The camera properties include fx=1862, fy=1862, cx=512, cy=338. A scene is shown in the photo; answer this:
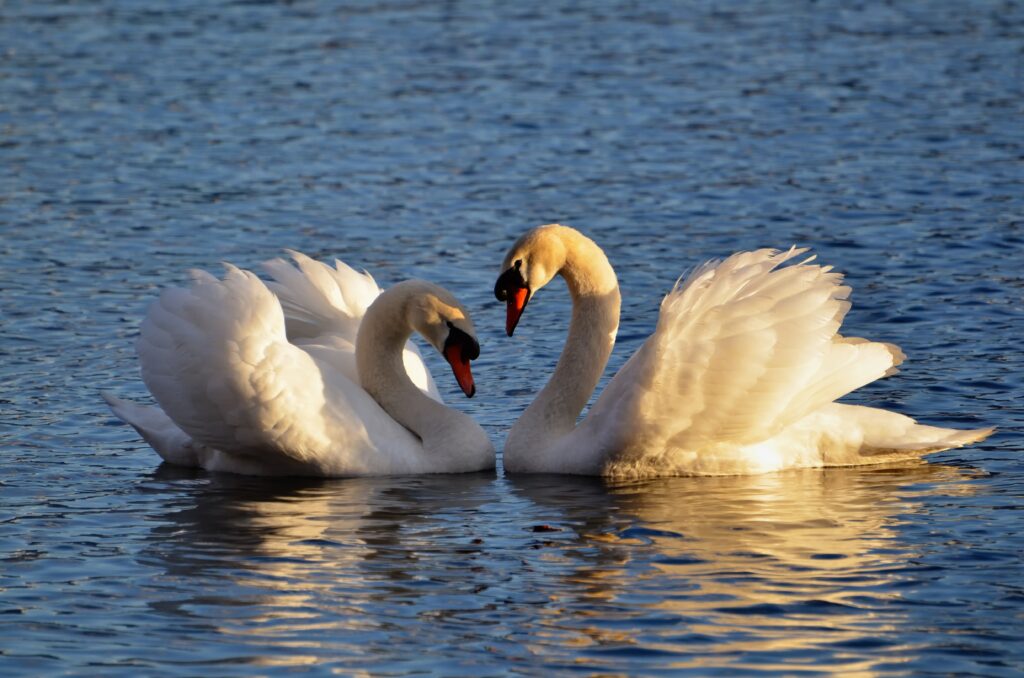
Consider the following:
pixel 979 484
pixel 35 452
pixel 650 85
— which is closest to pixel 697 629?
pixel 979 484

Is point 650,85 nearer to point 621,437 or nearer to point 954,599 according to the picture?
point 621,437

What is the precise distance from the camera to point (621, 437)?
397 inches

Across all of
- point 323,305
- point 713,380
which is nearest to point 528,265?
point 713,380

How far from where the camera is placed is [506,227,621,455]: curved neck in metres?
10.5

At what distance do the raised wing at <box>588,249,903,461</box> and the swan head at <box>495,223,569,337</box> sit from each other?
72cm

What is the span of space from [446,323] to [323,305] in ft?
4.31

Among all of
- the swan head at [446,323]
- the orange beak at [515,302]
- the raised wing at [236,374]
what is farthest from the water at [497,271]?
the orange beak at [515,302]

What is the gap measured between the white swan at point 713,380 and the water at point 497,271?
0.71ft

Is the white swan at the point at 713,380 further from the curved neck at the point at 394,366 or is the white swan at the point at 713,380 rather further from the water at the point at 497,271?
the curved neck at the point at 394,366

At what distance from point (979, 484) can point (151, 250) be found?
842 centimetres

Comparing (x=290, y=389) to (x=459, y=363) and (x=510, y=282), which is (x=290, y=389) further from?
(x=510, y=282)

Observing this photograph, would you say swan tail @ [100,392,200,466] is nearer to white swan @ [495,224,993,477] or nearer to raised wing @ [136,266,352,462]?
raised wing @ [136,266,352,462]

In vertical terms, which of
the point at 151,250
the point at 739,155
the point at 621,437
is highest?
the point at 739,155

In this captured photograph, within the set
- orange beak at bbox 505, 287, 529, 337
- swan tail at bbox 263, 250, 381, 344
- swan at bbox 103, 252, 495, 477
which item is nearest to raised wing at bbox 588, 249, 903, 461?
orange beak at bbox 505, 287, 529, 337
